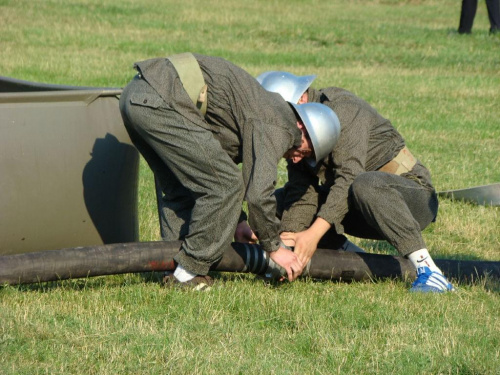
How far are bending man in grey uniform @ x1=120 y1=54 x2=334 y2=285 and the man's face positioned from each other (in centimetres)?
5

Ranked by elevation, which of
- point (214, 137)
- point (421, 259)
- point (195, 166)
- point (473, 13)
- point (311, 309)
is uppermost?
point (214, 137)

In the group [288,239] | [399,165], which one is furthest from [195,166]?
[399,165]

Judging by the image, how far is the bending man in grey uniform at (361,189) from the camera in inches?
216

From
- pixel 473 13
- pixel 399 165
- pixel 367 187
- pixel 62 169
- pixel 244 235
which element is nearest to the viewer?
pixel 367 187

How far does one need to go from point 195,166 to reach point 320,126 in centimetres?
78

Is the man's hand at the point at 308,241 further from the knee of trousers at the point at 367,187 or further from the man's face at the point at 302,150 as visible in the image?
the man's face at the point at 302,150

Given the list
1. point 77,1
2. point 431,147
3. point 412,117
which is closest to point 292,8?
point 77,1

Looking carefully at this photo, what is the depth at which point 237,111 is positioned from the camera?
5.16 m

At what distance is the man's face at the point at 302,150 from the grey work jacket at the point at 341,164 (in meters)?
0.29

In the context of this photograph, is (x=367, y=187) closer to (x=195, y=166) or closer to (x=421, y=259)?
(x=421, y=259)

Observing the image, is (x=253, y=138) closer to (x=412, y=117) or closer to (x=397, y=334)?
(x=397, y=334)

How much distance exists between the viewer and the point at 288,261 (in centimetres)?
529

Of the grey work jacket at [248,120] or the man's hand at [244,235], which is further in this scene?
the man's hand at [244,235]

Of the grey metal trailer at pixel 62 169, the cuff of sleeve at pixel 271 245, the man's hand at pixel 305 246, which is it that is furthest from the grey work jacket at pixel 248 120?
the grey metal trailer at pixel 62 169
